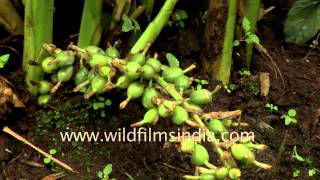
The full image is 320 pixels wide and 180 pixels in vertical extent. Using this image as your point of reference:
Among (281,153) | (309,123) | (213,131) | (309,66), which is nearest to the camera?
(213,131)

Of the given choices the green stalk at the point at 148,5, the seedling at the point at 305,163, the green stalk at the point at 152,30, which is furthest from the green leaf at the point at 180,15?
the seedling at the point at 305,163

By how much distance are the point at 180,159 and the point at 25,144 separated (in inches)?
15.5

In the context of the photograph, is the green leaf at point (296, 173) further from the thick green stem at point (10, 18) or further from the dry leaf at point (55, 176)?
the thick green stem at point (10, 18)

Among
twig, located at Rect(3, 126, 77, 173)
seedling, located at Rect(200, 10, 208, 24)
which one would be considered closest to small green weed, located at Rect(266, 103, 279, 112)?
seedling, located at Rect(200, 10, 208, 24)

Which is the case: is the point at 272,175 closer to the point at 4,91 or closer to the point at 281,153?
the point at 281,153

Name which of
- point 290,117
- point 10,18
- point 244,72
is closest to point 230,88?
point 244,72

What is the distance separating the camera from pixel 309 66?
5.88 feet

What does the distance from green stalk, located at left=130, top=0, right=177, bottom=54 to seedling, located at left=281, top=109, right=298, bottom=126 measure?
455 mm

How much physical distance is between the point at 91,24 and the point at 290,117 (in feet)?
2.01

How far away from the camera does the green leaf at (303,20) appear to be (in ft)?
5.98

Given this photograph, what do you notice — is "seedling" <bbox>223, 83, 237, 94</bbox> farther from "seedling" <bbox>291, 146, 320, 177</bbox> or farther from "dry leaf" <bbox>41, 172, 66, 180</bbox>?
"dry leaf" <bbox>41, 172, 66, 180</bbox>

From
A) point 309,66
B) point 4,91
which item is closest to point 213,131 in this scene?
point 4,91

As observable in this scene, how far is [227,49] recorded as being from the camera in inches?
61.9

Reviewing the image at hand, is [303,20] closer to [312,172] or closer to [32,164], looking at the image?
[312,172]
